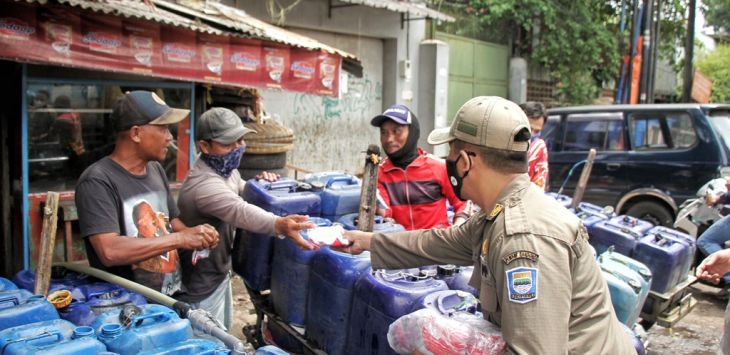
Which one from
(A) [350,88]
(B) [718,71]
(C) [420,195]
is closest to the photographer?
(C) [420,195]

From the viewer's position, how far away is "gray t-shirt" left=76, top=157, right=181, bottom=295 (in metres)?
2.70

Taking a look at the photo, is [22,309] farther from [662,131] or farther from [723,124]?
[723,124]

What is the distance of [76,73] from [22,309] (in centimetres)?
411

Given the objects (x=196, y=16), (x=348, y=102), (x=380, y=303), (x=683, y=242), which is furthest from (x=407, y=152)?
(x=348, y=102)

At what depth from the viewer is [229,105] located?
7.16 m

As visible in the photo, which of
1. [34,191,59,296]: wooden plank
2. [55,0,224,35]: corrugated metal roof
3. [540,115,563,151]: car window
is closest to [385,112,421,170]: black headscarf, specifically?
[34,191,59,296]: wooden plank

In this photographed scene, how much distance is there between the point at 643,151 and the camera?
306 inches

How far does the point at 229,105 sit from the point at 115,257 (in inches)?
184

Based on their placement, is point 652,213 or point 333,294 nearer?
point 333,294

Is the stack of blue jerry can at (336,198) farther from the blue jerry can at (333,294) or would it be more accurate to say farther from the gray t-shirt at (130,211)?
the gray t-shirt at (130,211)

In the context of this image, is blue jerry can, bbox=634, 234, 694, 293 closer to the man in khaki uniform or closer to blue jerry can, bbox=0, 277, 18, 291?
the man in khaki uniform

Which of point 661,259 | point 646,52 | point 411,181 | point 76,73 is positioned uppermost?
point 646,52

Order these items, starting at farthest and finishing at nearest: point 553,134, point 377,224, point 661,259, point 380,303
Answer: point 553,134, point 661,259, point 377,224, point 380,303

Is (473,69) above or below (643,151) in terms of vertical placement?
above
